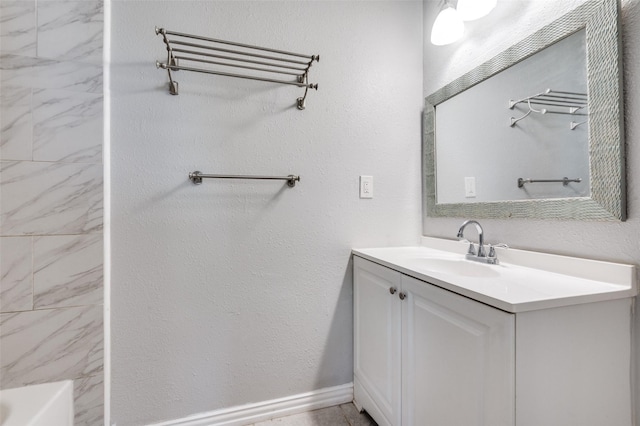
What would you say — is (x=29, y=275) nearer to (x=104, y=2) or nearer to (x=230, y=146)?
(x=230, y=146)

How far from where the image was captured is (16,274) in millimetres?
1009

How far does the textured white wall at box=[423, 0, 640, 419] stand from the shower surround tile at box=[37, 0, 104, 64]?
5.13 feet

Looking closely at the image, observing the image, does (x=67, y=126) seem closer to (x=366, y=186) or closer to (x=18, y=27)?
(x=18, y=27)

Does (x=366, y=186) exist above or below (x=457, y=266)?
above

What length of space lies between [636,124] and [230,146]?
140 cm

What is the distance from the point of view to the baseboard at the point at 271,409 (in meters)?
1.26

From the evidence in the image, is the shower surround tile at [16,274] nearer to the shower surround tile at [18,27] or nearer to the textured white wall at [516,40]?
the shower surround tile at [18,27]

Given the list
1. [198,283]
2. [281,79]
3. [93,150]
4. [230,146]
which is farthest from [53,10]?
[198,283]

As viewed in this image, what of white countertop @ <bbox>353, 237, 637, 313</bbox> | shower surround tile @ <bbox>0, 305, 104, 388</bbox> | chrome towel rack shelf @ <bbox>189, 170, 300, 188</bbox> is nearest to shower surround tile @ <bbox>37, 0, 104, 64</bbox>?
chrome towel rack shelf @ <bbox>189, 170, 300, 188</bbox>

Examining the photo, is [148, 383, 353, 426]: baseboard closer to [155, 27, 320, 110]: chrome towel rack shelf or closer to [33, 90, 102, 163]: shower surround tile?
[33, 90, 102, 163]: shower surround tile

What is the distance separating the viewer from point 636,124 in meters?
0.79

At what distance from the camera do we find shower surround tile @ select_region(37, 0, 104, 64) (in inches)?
40.5

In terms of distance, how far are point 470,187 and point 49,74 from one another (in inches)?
70.4

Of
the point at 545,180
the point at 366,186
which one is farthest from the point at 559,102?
the point at 366,186
